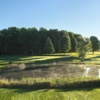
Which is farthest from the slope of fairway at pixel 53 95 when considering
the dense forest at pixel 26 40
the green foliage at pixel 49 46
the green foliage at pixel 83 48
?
the dense forest at pixel 26 40

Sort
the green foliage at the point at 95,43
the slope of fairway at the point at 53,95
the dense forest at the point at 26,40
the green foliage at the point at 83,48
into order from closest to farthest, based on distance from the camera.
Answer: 1. the slope of fairway at the point at 53,95
2. the green foliage at the point at 83,48
3. the dense forest at the point at 26,40
4. the green foliage at the point at 95,43

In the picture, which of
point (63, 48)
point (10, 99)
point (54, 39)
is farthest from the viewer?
point (54, 39)

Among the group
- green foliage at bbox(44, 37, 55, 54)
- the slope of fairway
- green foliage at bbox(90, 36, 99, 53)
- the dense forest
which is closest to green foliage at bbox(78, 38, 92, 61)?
green foliage at bbox(44, 37, 55, 54)

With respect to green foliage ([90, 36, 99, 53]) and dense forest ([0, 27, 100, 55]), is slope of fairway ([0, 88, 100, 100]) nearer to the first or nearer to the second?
dense forest ([0, 27, 100, 55])

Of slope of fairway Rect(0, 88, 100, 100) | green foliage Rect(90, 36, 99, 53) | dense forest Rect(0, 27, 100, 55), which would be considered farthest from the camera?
green foliage Rect(90, 36, 99, 53)

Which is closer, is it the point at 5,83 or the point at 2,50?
the point at 5,83

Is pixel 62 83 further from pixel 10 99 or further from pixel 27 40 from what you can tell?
pixel 27 40

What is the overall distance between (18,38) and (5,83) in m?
87.5

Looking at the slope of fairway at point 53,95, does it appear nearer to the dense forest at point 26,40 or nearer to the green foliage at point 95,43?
the dense forest at point 26,40

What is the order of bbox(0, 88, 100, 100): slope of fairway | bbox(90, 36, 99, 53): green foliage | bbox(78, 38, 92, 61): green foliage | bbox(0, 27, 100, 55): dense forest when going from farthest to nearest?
bbox(90, 36, 99, 53): green foliage
bbox(0, 27, 100, 55): dense forest
bbox(78, 38, 92, 61): green foliage
bbox(0, 88, 100, 100): slope of fairway

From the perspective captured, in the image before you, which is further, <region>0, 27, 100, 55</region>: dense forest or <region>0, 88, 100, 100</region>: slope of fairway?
<region>0, 27, 100, 55</region>: dense forest

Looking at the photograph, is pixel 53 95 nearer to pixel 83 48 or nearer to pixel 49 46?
pixel 83 48

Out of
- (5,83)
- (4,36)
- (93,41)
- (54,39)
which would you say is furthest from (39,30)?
(5,83)

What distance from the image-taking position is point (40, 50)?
114812 mm
